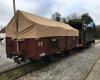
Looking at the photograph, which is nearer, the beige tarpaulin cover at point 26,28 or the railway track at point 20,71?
the railway track at point 20,71

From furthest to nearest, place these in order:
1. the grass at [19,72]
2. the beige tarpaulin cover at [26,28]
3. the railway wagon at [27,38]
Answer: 1. the beige tarpaulin cover at [26,28]
2. the railway wagon at [27,38]
3. the grass at [19,72]

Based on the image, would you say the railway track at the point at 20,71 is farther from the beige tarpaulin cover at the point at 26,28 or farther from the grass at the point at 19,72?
the beige tarpaulin cover at the point at 26,28

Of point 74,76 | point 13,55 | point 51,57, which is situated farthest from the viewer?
point 51,57

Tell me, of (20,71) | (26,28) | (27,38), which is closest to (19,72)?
(20,71)

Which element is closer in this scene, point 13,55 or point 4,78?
point 4,78

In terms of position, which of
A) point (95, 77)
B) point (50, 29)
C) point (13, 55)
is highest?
point (50, 29)

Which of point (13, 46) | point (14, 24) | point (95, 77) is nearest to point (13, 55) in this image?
point (13, 46)

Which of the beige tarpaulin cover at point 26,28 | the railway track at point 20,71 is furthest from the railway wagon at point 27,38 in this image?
the railway track at point 20,71

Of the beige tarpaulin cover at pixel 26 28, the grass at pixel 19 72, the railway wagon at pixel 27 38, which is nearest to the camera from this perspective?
the grass at pixel 19 72

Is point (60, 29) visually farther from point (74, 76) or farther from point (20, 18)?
point (74, 76)

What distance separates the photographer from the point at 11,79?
10508 millimetres

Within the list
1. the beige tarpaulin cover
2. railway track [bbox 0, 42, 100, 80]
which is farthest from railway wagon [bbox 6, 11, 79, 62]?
railway track [bbox 0, 42, 100, 80]

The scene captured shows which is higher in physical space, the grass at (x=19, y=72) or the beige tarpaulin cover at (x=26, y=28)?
the beige tarpaulin cover at (x=26, y=28)

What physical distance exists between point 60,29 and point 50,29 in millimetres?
2052
